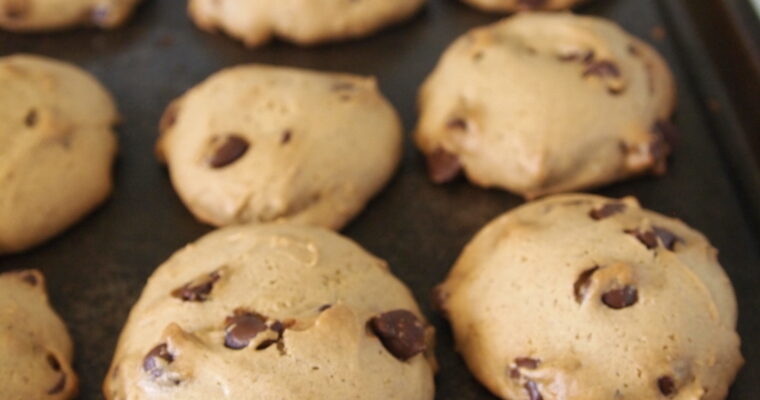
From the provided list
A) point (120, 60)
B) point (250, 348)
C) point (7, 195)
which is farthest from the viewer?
point (120, 60)

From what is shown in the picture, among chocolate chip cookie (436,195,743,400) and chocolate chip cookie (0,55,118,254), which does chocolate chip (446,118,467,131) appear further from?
chocolate chip cookie (0,55,118,254)

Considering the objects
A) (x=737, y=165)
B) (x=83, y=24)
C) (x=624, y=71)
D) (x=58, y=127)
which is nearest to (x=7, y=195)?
(x=58, y=127)

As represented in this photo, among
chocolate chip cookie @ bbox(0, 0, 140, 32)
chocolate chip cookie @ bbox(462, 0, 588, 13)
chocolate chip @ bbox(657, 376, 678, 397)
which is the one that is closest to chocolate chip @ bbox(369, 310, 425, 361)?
chocolate chip @ bbox(657, 376, 678, 397)

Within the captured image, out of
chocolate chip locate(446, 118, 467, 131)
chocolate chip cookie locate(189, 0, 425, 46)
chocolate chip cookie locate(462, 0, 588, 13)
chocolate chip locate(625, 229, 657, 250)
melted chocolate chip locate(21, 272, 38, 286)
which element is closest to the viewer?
chocolate chip locate(625, 229, 657, 250)

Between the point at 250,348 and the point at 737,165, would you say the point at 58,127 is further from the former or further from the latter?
the point at 737,165

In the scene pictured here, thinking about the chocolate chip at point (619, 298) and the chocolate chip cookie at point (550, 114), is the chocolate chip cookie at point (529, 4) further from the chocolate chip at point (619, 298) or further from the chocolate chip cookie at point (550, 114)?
the chocolate chip at point (619, 298)
